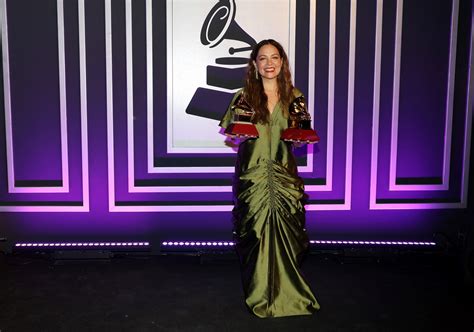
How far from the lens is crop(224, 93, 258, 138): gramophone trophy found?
235 cm

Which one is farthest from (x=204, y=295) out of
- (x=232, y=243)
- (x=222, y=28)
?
(x=222, y=28)

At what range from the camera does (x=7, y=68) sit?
326 cm

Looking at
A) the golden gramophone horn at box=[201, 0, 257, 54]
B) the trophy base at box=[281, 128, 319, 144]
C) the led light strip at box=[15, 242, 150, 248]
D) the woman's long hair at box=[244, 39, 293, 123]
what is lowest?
the led light strip at box=[15, 242, 150, 248]

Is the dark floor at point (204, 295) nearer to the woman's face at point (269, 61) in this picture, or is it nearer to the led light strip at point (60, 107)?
the led light strip at point (60, 107)

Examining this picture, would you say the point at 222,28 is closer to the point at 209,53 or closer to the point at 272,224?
the point at 209,53

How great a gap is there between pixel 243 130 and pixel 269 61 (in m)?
0.39

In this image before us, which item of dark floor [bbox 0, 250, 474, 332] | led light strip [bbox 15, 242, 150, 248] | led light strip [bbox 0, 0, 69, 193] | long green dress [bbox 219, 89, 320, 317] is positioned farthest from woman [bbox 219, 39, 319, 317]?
led light strip [bbox 0, 0, 69, 193]

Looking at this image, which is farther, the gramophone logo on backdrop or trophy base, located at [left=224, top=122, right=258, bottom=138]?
the gramophone logo on backdrop

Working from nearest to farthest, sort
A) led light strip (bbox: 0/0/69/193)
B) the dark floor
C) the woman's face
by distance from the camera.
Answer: the dark floor, the woman's face, led light strip (bbox: 0/0/69/193)

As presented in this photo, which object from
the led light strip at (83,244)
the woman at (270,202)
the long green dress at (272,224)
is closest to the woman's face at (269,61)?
the woman at (270,202)

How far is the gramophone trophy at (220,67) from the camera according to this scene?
3.29 metres

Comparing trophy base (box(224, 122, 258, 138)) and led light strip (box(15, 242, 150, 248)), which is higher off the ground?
trophy base (box(224, 122, 258, 138))

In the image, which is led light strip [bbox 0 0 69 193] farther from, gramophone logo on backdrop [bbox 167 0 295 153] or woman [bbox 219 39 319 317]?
woman [bbox 219 39 319 317]

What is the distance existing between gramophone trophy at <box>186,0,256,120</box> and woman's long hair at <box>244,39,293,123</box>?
0.84 meters
